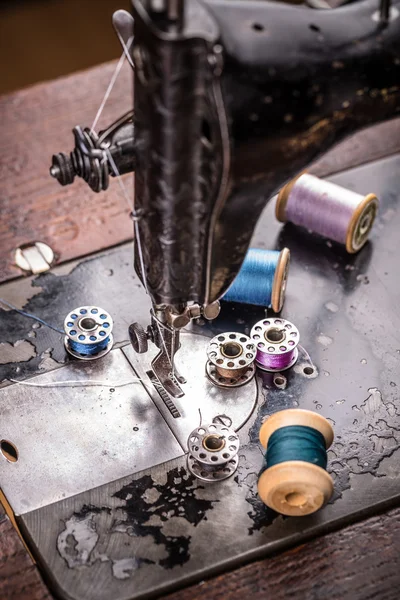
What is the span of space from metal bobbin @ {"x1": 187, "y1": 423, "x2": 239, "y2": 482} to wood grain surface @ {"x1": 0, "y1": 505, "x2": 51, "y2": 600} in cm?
36

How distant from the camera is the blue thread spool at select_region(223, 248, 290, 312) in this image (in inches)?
83.9

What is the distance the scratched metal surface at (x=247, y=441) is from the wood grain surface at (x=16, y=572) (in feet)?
0.10

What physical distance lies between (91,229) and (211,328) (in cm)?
49

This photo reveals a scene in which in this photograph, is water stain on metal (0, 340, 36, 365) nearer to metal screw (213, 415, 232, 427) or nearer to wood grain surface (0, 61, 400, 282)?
wood grain surface (0, 61, 400, 282)

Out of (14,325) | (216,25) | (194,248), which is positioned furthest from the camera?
(14,325)

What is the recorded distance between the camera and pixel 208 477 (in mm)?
1849

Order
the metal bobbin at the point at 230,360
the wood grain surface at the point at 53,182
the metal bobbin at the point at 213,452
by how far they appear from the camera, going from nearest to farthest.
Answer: the metal bobbin at the point at 213,452 → the metal bobbin at the point at 230,360 → the wood grain surface at the point at 53,182

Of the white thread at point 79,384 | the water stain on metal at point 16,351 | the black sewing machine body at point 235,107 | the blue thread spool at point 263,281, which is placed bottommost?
the water stain on metal at point 16,351

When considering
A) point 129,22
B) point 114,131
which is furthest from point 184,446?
point 129,22

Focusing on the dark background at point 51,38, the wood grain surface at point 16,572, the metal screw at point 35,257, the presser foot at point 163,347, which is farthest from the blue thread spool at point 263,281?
the dark background at point 51,38

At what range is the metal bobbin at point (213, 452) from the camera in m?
1.85

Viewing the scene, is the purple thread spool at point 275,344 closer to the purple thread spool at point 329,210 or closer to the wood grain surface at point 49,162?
the purple thread spool at point 329,210

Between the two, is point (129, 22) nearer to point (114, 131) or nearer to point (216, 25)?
point (114, 131)

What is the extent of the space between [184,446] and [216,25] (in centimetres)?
85
